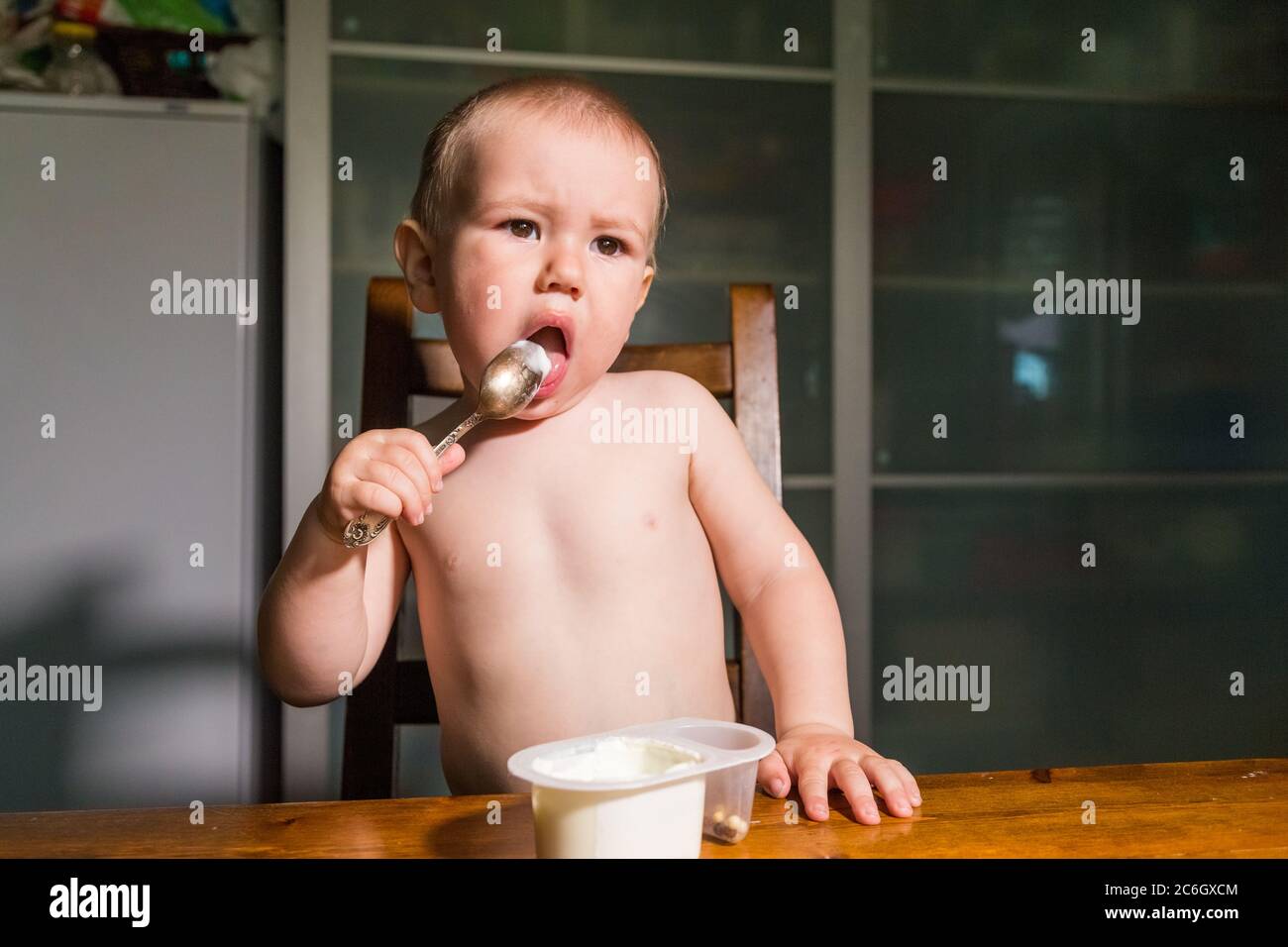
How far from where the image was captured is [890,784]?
496 millimetres

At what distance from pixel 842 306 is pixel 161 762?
1334mm

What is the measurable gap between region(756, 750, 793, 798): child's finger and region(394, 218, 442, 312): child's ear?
1.34ft

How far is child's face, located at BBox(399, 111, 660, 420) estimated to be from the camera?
2.17ft

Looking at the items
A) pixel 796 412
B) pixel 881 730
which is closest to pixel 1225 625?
pixel 881 730

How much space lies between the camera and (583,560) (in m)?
0.76

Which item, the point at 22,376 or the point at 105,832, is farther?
the point at 22,376

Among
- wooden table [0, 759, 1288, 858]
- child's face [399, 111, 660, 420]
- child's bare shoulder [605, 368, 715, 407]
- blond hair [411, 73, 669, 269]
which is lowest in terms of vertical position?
wooden table [0, 759, 1288, 858]

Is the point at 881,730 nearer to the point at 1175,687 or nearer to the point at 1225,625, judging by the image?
the point at 1175,687

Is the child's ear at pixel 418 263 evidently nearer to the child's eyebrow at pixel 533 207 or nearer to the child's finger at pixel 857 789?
the child's eyebrow at pixel 533 207

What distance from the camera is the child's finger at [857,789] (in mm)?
479

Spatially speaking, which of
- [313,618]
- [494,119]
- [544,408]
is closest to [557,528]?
[544,408]

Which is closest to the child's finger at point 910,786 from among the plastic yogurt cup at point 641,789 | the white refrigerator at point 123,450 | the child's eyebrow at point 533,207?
the plastic yogurt cup at point 641,789

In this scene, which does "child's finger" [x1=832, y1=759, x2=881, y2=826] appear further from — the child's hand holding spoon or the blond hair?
the blond hair

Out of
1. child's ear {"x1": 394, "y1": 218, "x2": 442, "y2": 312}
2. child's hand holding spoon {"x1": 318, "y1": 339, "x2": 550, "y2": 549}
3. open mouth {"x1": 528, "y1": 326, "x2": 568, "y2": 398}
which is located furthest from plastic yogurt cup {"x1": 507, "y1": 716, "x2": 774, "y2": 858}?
child's ear {"x1": 394, "y1": 218, "x2": 442, "y2": 312}
